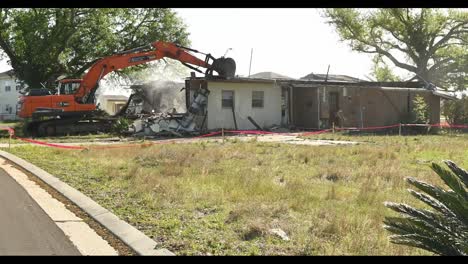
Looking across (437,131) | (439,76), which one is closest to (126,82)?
(437,131)

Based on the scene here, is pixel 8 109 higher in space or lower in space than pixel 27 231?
higher

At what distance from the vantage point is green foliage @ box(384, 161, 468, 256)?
3.50m

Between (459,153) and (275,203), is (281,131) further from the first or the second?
(275,203)

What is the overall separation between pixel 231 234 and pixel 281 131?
23.0 metres

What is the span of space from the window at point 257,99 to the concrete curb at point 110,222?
19.3 metres

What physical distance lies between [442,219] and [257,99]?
2613 cm

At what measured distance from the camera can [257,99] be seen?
29.7 metres

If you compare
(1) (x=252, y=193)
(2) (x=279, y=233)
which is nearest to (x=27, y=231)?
(2) (x=279, y=233)

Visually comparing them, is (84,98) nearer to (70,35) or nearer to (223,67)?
(223,67)

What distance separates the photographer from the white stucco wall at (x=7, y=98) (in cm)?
6706

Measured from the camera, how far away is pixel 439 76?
5209 cm

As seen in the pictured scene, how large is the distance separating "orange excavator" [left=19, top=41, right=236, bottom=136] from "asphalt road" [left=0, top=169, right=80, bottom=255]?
696 inches

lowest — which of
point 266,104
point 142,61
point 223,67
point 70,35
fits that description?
point 266,104
